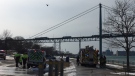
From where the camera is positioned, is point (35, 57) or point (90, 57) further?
point (90, 57)

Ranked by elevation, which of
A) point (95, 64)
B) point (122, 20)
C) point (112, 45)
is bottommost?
point (95, 64)

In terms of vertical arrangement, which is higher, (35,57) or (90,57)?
(35,57)

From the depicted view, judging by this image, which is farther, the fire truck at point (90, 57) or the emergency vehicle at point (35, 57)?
the fire truck at point (90, 57)

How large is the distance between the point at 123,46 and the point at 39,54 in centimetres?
1180

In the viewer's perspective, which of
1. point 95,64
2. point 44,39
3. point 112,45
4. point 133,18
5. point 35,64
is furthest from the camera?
point 44,39

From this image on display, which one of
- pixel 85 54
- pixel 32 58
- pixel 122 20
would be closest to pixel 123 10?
pixel 122 20

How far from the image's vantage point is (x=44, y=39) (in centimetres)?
13775

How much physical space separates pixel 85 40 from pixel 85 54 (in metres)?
83.7

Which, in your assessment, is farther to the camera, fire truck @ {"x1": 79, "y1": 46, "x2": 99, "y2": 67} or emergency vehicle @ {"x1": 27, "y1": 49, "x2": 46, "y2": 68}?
fire truck @ {"x1": 79, "y1": 46, "x2": 99, "y2": 67}

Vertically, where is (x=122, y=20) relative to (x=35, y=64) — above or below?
above

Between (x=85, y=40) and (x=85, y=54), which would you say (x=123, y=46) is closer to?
(x=85, y=54)

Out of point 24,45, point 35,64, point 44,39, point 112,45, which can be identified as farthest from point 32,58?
point 44,39

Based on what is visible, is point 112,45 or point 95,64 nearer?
point 112,45

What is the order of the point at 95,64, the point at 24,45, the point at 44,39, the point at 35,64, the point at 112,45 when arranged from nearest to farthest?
the point at 35,64 < the point at 112,45 < the point at 95,64 < the point at 24,45 < the point at 44,39
